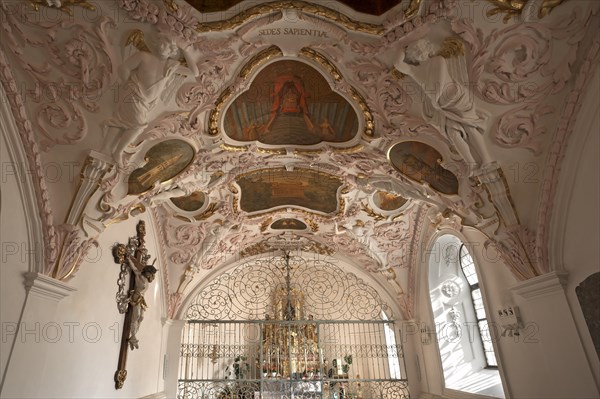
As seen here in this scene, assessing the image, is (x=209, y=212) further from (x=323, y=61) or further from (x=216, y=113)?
(x=323, y=61)

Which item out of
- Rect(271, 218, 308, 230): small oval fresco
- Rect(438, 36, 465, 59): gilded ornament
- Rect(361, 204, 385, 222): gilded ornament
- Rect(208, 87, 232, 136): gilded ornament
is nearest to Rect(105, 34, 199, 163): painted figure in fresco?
Rect(208, 87, 232, 136): gilded ornament

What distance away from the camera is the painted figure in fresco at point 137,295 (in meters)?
6.98

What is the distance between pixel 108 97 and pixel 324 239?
7.07 metres

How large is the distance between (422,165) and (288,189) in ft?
10.8

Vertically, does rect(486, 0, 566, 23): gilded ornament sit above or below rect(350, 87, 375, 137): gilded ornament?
below

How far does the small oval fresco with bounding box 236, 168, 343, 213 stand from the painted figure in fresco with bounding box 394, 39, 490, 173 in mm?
3150

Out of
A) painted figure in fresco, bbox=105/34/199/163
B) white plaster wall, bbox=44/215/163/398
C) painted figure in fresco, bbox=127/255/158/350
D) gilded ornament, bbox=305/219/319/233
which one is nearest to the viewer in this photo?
painted figure in fresco, bbox=105/34/199/163

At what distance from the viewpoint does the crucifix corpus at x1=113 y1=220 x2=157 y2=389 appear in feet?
22.1

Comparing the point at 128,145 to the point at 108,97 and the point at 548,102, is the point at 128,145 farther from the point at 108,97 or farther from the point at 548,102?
the point at 548,102

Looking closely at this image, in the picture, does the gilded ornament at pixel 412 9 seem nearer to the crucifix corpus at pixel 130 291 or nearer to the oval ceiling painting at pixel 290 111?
the oval ceiling painting at pixel 290 111

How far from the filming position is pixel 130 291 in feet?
23.3

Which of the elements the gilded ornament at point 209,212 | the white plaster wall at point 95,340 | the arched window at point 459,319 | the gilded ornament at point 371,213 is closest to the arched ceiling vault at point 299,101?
the white plaster wall at point 95,340

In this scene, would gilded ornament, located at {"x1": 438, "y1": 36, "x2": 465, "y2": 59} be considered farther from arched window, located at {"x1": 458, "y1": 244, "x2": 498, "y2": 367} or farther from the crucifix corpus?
the crucifix corpus

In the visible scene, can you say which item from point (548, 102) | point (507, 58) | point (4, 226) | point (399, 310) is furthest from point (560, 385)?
point (4, 226)
